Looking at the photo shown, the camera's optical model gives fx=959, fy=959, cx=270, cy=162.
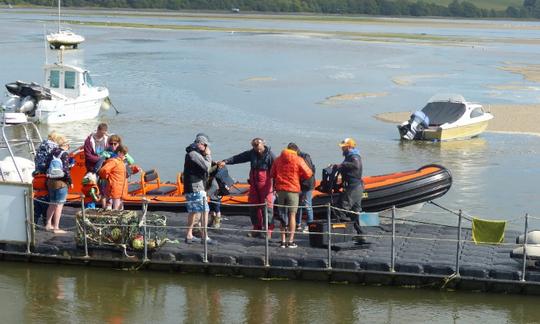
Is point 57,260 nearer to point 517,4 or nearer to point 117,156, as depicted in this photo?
point 117,156

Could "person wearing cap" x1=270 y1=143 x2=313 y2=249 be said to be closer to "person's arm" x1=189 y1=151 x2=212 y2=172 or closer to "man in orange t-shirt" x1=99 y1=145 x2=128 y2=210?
"person's arm" x1=189 y1=151 x2=212 y2=172

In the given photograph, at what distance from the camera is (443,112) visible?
31469mm

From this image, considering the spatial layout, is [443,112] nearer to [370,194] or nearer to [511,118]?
[511,118]

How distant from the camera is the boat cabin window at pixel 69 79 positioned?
3264 cm

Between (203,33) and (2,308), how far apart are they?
8289cm

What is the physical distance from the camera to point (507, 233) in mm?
14734

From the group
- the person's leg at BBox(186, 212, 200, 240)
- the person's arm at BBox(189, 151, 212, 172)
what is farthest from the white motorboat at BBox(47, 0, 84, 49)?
the person's arm at BBox(189, 151, 212, 172)

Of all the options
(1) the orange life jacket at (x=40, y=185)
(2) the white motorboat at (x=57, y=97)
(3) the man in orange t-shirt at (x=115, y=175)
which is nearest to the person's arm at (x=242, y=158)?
(3) the man in orange t-shirt at (x=115, y=175)

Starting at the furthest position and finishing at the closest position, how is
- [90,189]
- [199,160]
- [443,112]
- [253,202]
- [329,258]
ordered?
[443,112]
[90,189]
[253,202]
[199,160]
[329,258]

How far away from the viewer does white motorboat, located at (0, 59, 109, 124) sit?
31.6 m

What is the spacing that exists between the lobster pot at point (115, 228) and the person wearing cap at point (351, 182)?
2540 mm

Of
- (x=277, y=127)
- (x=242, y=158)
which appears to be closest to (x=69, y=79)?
(x=277, y=127)

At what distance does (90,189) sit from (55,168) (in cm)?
75

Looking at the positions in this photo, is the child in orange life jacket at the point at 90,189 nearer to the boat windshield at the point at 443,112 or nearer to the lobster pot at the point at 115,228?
the lobster pot at the point at 115,228
